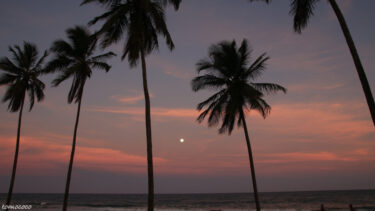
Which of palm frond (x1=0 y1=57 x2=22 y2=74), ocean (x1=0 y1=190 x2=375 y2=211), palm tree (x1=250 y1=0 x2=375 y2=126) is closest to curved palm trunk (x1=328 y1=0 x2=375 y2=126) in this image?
palm tree (x1=250 y1=0 x2=375 y2=126)

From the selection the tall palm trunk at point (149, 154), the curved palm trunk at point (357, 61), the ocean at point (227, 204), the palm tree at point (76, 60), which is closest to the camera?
the curved palm trunk at point (357, 61)

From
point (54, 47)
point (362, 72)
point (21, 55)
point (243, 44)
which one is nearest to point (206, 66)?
point (243, 44)

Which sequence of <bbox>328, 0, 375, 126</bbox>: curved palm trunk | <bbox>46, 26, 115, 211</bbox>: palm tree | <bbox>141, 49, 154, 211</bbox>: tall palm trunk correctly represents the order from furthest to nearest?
<bbox>46, 26, 115, 211</bbox>: palm tree, <bbox>141, 49, 154, 211</bbox>: tall palm trunk, <bbox>328, 0, 375, 126</bbox>: curved palm trunk

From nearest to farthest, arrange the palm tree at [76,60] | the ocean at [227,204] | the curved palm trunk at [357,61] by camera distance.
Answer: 1. the curved palm trunk at [357,61]
2. the palm tree at [76,60]
3. the ocean at [227,204]

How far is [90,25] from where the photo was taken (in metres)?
13.7

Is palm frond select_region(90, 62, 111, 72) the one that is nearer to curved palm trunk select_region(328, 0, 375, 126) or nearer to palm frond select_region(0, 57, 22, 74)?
palm frond select_region(0, 57, 22, 74)

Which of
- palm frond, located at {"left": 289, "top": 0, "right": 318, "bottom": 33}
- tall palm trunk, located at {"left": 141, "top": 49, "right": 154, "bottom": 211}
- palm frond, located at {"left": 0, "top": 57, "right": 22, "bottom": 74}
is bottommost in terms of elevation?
tall palm trunk, located at {"left": 141, "top": 49, "right": 154, "bottom": 211}

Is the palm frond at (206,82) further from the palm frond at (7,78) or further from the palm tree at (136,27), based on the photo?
the palm frond at (7,78)

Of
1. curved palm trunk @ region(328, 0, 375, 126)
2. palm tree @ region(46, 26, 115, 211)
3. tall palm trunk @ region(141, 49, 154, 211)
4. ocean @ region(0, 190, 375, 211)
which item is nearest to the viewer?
curved palm trunk @ region(328, 0, 375, 126)

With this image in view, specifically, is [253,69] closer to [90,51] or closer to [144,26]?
[144,26]

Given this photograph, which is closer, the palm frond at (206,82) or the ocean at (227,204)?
the palm frond at (206,82)

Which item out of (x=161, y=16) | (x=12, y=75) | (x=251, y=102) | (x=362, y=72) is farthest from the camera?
(x=12, y=75)

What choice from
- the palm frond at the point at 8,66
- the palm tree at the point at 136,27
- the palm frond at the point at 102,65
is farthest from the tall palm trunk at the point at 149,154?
the palm frond at the point at 8,66

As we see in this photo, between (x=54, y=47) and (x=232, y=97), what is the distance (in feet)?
41.1
